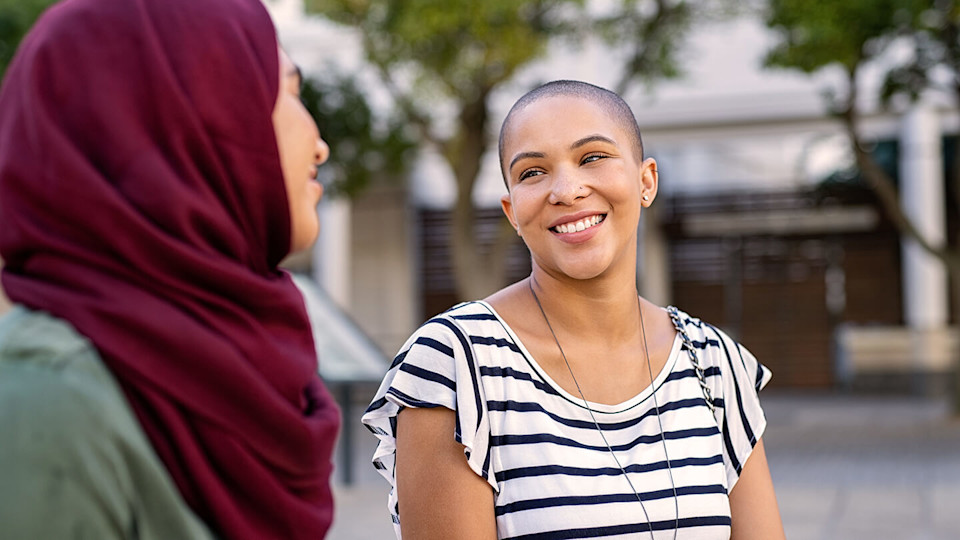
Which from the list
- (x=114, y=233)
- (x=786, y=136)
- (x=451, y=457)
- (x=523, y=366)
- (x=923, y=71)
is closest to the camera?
(x=114, y=233)

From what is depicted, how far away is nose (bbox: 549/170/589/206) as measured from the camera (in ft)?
6.71

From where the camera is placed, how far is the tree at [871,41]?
405 inches

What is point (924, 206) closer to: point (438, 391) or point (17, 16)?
point (17, 16)

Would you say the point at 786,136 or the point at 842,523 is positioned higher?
the point at 786,136

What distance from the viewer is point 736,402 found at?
7.11ft

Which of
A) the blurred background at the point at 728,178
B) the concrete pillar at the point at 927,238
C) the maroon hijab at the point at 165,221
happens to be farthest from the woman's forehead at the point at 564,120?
the concrete pillar at the point at 927,238

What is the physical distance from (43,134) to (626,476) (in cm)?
130

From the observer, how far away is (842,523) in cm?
659

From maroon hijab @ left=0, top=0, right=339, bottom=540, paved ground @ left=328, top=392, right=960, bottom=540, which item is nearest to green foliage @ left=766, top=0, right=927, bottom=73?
paved ground @ left=328, top=392, right=960, bottom=540

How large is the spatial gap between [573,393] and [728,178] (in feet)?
57.3

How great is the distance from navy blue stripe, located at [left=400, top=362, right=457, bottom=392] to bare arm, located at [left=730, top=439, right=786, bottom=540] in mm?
654

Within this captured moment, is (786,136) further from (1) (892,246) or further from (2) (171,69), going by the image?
(2) (171,69)

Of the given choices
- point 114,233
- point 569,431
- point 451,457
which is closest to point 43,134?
point 114,233

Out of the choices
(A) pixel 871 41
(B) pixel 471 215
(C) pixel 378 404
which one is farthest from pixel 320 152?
(B) pixel 471 215
